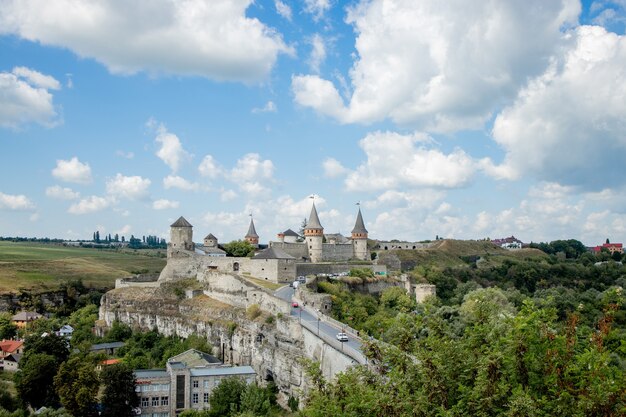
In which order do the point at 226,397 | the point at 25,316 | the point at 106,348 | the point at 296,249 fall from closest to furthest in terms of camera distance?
the point at 226,397 < the point at 106,348 < the point at 296,249 < the point at 25,316

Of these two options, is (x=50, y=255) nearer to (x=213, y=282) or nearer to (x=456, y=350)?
(x=213, y=282)

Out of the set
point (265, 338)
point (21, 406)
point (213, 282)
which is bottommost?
point (21, 406)

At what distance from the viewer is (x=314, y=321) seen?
4612cm

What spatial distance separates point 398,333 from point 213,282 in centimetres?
4932

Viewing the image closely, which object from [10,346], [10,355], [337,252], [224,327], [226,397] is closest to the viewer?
[226,397]

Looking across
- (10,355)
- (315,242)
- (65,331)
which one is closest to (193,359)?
(10,355)

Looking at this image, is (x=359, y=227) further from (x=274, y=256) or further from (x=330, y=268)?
(x=274, y=256)

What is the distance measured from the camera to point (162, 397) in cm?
4709

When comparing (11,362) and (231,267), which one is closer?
Result: (11,362)

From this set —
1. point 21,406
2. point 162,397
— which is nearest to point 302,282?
point 162,397

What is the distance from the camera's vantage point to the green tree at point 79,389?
1729 inches

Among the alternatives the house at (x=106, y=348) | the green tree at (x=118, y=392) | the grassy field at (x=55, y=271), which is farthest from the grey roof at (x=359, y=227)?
the grassy field at (x=55, y=271)

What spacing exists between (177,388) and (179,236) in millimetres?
26729

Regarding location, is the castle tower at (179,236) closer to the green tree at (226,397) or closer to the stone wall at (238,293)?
the stone wall at (238,293)
